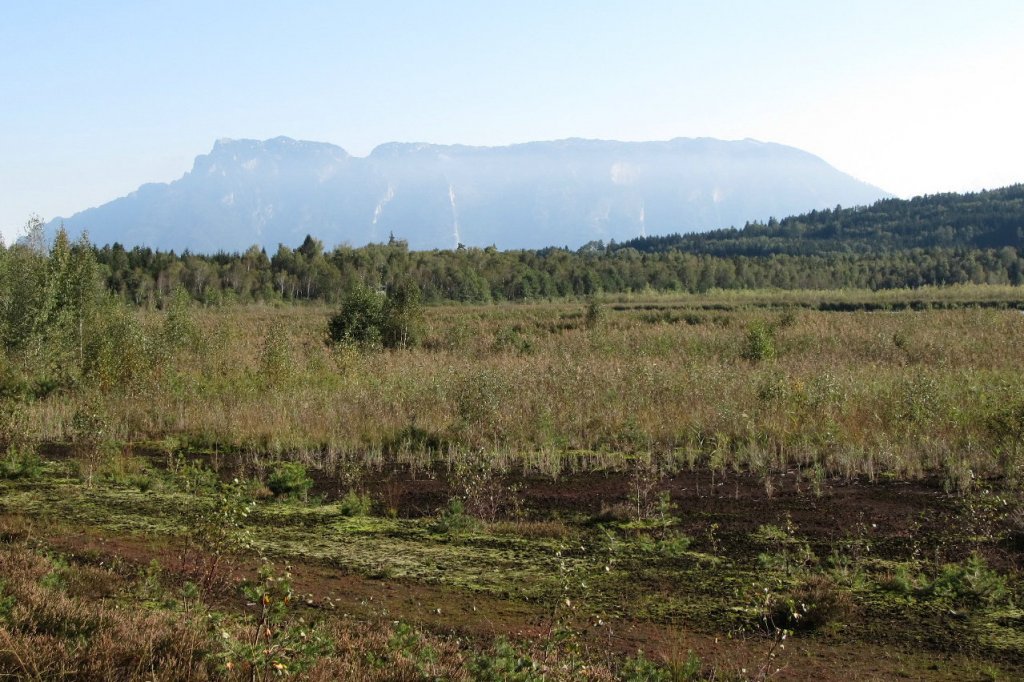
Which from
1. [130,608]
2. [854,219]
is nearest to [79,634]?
[130,608]

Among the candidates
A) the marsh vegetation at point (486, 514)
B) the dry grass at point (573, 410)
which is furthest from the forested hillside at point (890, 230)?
the marsh vegetation at point (486, 514)

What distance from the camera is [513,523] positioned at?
8.69 metres

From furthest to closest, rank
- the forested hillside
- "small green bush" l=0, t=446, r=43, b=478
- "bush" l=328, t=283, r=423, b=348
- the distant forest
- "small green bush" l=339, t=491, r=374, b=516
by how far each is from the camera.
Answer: the forested hillside, the distant forest, "bush" l=328, t=283, r=423, b=348, "small green bush" l=0, t=446, r=43, b=478, "small green bush" l=339, t=491, r=374, b=516

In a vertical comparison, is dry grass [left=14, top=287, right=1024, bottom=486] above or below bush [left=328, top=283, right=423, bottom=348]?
below

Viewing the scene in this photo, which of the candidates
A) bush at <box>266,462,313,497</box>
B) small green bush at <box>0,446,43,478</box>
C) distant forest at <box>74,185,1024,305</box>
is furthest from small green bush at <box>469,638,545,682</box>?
distant forest at <box>74,185,1024,305</box>

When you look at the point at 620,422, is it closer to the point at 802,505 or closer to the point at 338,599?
the point at 802,505

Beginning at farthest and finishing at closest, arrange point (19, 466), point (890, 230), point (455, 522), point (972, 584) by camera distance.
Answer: point (890, 230), point (19, 466), point (455, 522), point (972, 584)

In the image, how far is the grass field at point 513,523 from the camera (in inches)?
197

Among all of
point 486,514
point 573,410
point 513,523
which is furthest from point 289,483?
point 573,410

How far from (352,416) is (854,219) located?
518ft

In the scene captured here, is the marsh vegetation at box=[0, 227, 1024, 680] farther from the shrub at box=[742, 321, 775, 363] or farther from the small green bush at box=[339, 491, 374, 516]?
the shrub at box=[742, 321, 775, 363]

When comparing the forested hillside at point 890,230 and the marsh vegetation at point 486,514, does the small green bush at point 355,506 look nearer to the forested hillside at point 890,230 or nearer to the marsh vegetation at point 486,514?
the marsh vegetation at point 486,514

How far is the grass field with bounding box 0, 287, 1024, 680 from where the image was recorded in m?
5.00

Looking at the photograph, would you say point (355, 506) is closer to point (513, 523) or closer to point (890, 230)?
point (513, 523)
